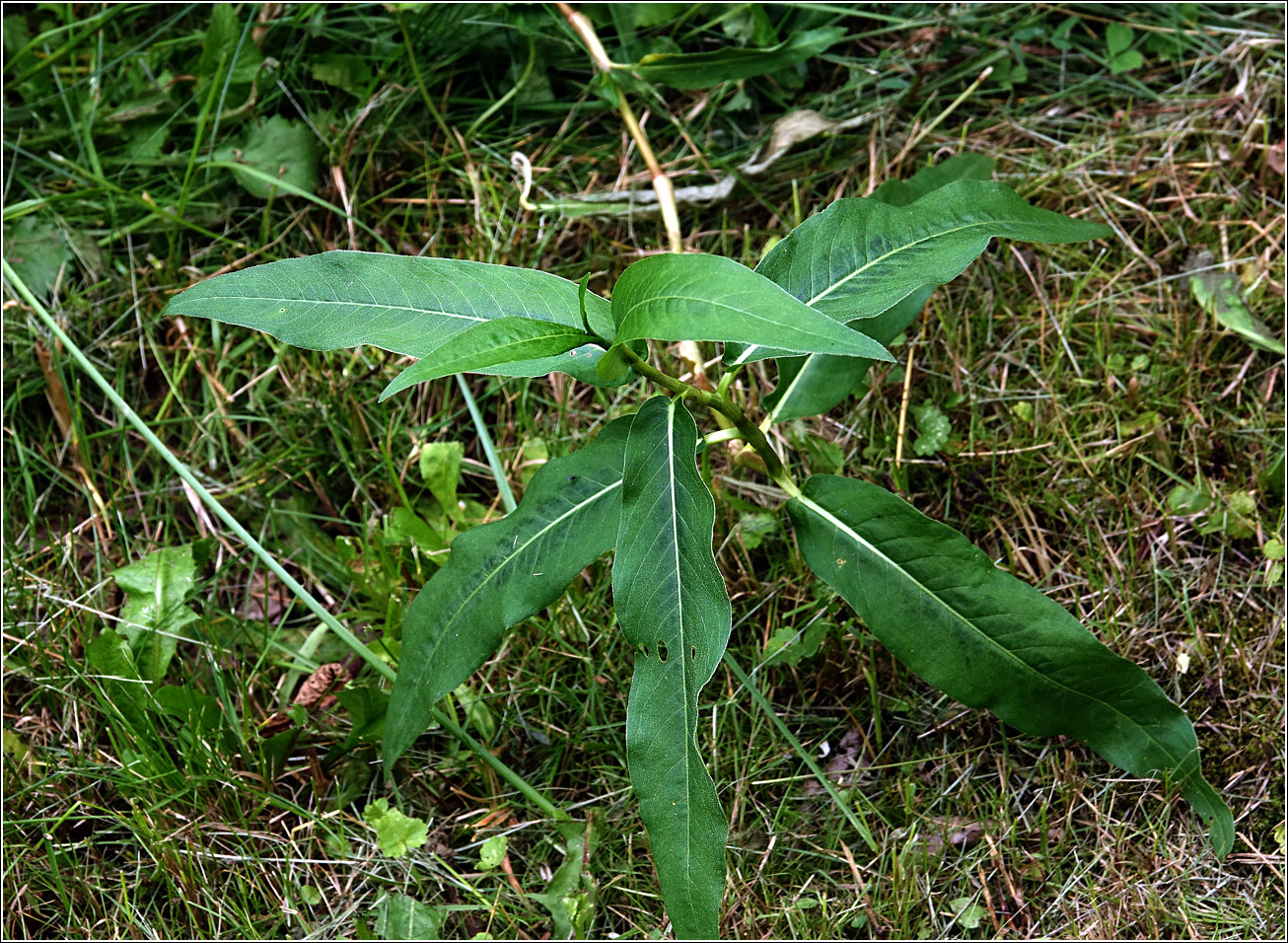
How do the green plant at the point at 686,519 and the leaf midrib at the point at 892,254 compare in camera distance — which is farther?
the leaf midrib at the point at 892,254

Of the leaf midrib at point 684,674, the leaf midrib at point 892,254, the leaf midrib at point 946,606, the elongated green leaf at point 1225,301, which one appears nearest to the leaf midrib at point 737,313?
→ the leaf midrib at point 684,674

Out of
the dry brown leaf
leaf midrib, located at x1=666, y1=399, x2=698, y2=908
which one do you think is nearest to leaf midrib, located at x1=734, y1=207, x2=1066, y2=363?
leaf midrib, located at x1=666, y1=399, x2=698, y2=908

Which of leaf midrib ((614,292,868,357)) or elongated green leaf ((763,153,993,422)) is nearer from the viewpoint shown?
leaf midrib ((614,292,868,357))

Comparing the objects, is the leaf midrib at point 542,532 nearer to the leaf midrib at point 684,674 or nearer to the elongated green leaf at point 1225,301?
the leaf midrib at point 684,674

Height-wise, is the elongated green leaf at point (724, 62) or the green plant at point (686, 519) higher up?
the elongated green leaf at point (724, 62)

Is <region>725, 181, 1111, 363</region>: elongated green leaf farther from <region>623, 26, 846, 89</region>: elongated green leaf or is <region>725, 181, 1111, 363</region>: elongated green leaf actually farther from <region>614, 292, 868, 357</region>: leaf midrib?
<region>623, 26, 846, 89</region>: elongated green leaf

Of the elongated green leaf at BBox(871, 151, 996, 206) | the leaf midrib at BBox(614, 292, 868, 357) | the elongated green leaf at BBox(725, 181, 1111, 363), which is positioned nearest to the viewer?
the leaf midrib at BBox(614, 292, 868, 357)

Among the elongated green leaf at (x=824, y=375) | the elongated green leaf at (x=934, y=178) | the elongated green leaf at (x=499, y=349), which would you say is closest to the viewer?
the elongated green leaf at (x=499, y=349)

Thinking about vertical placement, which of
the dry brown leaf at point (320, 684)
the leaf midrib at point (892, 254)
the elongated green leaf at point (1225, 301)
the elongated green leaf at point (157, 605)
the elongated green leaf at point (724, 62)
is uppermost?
the elongated green leaf at point (724, 62)
